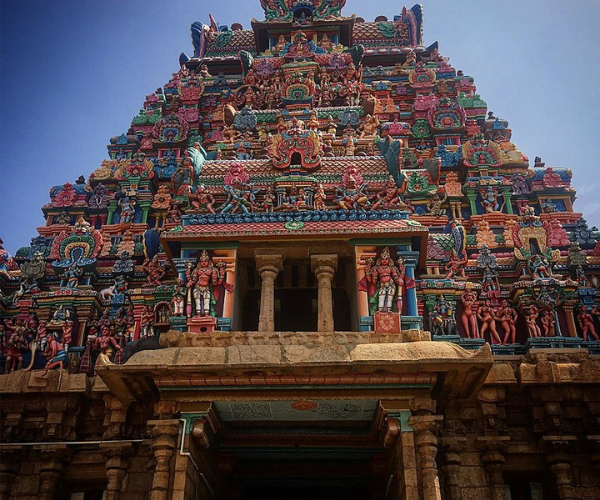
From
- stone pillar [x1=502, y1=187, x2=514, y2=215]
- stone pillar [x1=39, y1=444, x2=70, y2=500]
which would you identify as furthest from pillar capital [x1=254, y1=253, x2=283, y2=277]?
stone pillar [x1=502, y1=187, x2=514, y2=215]

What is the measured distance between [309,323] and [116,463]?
515 cm

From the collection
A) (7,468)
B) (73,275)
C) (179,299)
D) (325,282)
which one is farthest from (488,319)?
(7,468)

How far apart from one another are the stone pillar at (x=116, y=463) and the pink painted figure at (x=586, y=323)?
922cm

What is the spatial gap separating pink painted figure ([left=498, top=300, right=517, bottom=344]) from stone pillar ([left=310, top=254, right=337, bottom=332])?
3701mm

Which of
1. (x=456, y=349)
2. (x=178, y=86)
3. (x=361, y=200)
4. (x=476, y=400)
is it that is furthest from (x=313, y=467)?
(x=178, y=86)

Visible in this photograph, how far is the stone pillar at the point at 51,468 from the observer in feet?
35.8

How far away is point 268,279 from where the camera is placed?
1230 cm

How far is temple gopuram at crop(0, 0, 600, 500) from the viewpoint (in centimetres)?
963

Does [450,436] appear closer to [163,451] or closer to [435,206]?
[163,451]

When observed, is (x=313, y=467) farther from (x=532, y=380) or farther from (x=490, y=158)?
(x=490, y=158)

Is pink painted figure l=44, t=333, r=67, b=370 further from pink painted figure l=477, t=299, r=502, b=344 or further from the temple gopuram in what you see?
pink painted figure l=477, t=299, r=502, b=344

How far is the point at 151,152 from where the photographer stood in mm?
18172

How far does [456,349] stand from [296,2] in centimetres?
1712

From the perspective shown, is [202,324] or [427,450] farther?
[202,324]
